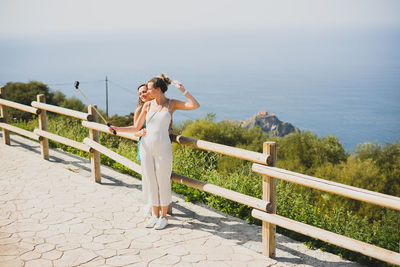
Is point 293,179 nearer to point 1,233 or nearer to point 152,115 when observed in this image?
point 152,115

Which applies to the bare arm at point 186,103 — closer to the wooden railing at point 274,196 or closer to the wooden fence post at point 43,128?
the wooden railing at point 274,196

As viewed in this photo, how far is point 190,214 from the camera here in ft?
20.4

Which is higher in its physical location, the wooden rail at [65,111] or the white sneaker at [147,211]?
the wooden rail at [65,111]

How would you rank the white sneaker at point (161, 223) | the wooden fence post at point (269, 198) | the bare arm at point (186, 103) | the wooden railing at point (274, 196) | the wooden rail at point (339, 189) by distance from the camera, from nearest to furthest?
the wooden rail at point (339, 189)
the wooden railing at point (274, 196)
the wooden fence post at point (269, 198)
the bare arm at point (186, 103)
the white sneaker at point (161, 223)

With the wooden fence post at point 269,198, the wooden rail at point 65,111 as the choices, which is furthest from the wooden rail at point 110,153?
the wooden fence post at point 269,198

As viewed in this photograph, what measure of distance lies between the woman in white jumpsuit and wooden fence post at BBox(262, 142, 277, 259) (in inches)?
43.6

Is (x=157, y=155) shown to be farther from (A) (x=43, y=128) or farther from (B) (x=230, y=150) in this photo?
(A) (x=43, y=128)

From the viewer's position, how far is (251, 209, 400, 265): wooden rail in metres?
3.84

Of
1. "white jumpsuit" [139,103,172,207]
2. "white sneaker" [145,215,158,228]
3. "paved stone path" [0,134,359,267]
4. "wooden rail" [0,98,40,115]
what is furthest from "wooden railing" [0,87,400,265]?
"wooden rail" [0,98,40,115]

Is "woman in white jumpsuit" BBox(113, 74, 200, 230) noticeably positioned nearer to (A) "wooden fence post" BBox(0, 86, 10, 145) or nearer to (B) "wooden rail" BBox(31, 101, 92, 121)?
(B) "wooden rail" BBox(31, 101, 92, 121)

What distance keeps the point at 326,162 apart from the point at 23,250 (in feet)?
83.5

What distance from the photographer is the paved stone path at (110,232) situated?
189 inches

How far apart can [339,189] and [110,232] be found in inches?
119

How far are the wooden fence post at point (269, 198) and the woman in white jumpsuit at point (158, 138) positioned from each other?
1106 millimetres
